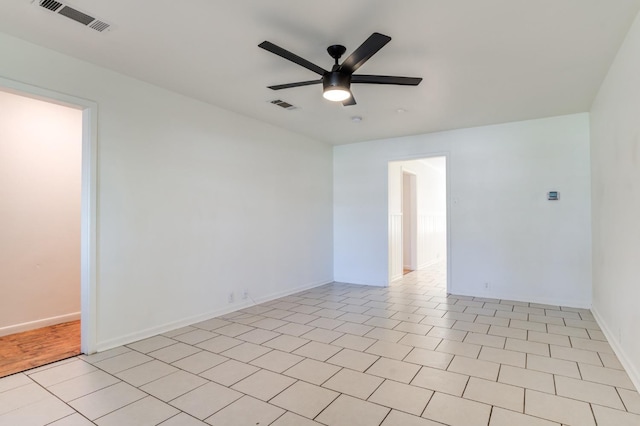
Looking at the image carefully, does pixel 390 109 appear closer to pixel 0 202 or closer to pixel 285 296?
pixel 285 296

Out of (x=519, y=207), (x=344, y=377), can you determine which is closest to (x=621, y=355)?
(x=344, y=377)

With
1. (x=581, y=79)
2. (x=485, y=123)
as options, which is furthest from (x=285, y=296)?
(x=581, y=79)

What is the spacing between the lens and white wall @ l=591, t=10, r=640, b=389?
2.41 m

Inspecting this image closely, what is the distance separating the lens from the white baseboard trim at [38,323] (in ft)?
11.7

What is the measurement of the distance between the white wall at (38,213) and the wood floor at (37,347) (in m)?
0.20

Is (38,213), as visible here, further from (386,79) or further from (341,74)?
(386,79)

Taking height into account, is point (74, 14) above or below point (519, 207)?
above

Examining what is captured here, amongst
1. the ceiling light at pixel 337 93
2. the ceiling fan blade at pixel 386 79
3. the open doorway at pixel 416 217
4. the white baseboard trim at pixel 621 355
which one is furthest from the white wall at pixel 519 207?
the ceiling light at pixel 337 93

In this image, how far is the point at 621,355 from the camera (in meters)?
2.77

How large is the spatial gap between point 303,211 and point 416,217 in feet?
10.7

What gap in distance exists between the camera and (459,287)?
5.23m

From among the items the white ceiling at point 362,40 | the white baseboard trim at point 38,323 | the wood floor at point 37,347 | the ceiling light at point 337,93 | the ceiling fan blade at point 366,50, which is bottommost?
the wood floor at point 37,347

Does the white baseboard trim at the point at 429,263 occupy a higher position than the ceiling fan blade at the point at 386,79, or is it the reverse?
the ceiling fan blade at the point at 386,79

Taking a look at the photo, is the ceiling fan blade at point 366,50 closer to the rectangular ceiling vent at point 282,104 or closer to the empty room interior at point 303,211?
the empty room interior at point 303,211
